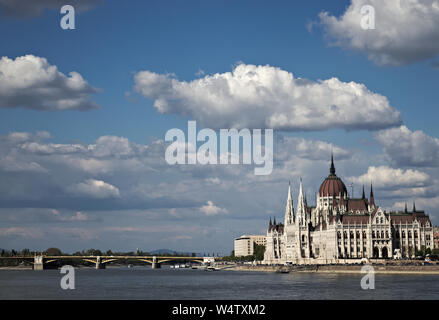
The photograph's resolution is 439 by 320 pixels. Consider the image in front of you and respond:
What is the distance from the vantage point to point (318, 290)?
10825 cm

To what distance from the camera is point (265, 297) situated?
313 feet
